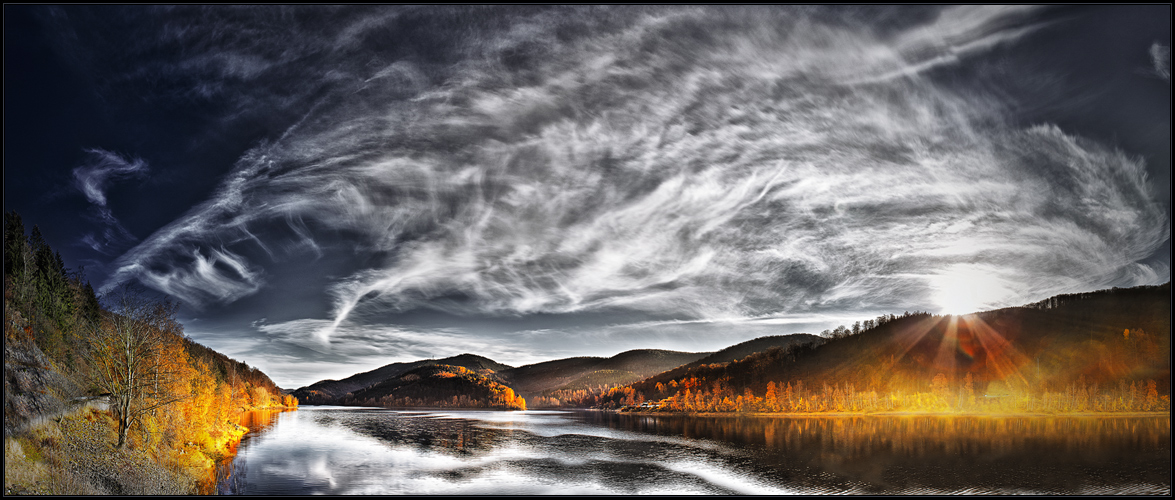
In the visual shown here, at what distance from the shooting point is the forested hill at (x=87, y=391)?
3086 cm

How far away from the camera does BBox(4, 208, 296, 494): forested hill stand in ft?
101

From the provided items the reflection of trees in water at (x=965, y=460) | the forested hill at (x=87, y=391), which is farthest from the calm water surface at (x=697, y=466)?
the forested hill at (x=87, y=391)

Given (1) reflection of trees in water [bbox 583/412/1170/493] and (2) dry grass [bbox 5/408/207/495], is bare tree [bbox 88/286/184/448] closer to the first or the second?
(2) dry grass [bbox 5/408/207/495]

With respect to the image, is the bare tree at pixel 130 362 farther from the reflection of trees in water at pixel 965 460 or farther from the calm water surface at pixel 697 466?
the reflection of trees in water at pixel 965 460

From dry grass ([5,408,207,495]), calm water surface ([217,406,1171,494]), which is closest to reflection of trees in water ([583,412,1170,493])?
calm water surface ([217,406,1171,494])

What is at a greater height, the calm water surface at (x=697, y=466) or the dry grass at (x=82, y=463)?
the dry grass at (x=82, y=463)

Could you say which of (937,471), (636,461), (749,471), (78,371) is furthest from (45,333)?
(937,471)

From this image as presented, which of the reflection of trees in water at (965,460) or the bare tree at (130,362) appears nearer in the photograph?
the bare tree at (130,362)

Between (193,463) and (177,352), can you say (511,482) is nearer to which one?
(193,463)

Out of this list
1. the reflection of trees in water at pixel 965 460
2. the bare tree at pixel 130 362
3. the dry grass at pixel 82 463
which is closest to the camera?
the dry grass at pixel 82 463

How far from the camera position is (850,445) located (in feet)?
285

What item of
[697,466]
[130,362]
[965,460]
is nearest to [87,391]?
[130,362]

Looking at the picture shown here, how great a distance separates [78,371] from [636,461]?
5576cm

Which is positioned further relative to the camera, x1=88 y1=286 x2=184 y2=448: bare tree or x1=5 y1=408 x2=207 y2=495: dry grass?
x1=88 y1=286 x2=184 y2=448: bare tree
